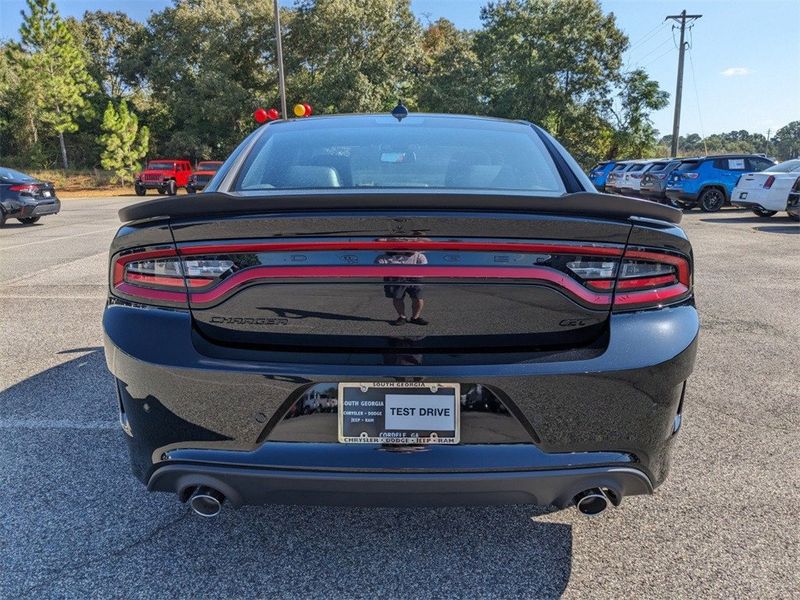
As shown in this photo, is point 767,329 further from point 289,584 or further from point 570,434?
point 289,584

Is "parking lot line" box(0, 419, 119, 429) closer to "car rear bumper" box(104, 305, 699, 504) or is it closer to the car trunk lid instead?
"car rear bumper" box(104, 305, 699, 504)

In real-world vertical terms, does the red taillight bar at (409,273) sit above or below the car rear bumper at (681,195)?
above

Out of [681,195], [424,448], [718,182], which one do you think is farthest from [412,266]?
[718,182]

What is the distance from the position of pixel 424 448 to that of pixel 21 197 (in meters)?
15.8

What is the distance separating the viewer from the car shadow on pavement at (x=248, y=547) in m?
2.06

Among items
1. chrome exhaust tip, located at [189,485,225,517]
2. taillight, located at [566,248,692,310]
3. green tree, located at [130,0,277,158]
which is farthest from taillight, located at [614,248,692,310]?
green tree, located at [130,0,277,158]

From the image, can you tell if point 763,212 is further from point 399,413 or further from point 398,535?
point 399,413

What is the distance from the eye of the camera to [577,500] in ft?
6.20

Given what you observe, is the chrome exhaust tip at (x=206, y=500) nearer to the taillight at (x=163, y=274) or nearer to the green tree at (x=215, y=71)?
the taillight at (x=163, y=274)

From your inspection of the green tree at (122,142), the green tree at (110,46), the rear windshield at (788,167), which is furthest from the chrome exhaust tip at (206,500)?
the green tree at (110,46)

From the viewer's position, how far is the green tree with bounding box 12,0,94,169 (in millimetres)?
37375

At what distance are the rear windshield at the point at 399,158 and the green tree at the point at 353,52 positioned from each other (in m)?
33.4

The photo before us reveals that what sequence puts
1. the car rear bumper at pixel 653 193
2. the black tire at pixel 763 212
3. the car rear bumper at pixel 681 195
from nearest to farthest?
the black tire at pixel 763 212 < the car rear bumper at pixel 681 195 < the car rear bumper at pixel 653 193

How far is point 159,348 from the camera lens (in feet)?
6.13
